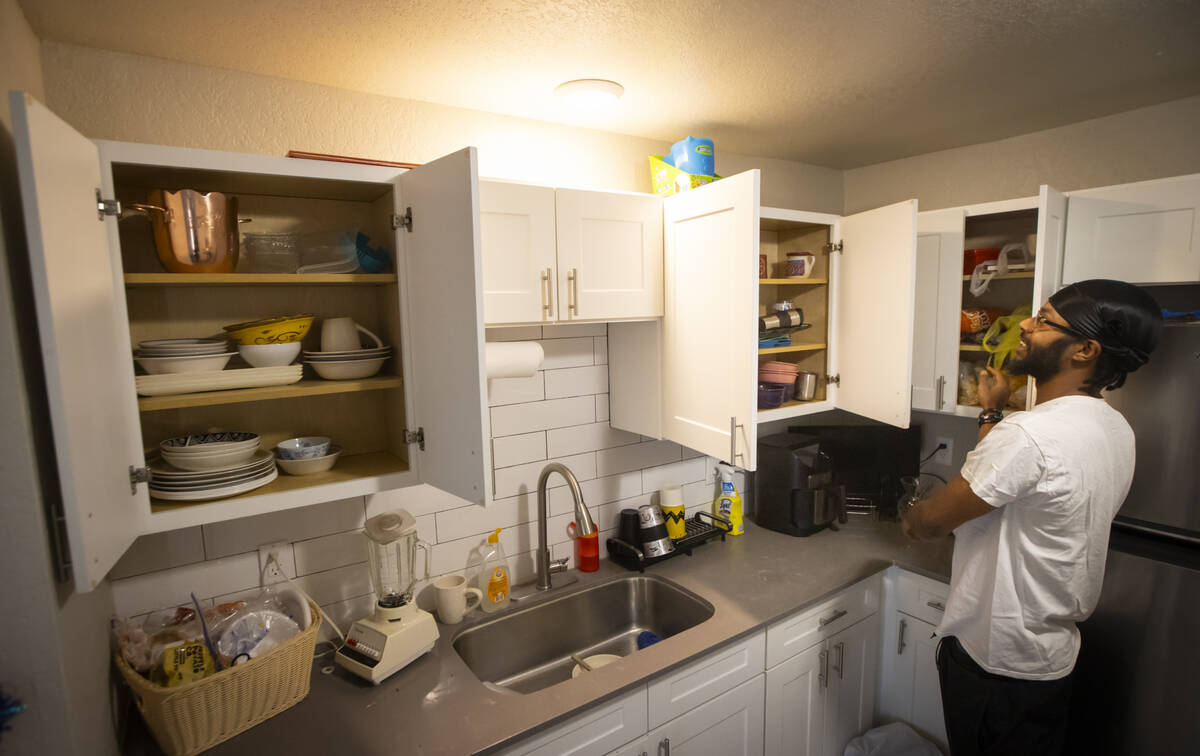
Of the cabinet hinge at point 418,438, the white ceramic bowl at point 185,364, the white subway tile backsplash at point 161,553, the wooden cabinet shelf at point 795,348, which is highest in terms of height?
the white ceramic bowl at point 185,364

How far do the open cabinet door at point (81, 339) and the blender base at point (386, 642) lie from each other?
24.2 inches

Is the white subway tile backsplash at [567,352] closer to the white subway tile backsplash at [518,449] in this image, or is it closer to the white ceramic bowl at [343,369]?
the white subway tile backsplash at [518,449]

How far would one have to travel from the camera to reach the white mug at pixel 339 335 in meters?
1.38

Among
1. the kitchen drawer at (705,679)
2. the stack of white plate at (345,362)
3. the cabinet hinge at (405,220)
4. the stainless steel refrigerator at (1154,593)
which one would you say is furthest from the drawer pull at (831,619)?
the cabinet hinge at (405,220)

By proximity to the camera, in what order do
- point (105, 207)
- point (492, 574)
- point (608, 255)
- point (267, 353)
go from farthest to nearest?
point (492, 574)
point (608, 255)
point (267, 353)
point (105, 207)

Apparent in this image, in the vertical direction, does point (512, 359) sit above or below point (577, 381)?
above

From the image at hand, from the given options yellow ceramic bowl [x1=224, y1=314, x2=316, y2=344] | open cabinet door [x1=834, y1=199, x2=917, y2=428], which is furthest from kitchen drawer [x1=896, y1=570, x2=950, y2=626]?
yellow ceramic bowl [x1=224, y1=314, x2=316, y2=344]

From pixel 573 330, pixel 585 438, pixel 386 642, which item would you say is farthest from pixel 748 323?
pixel 386 642

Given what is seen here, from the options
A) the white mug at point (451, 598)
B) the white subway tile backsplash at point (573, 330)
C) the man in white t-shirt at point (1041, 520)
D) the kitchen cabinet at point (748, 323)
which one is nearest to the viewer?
the man in white t-shirt at point (1041, 520)

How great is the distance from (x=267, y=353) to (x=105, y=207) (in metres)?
0.38

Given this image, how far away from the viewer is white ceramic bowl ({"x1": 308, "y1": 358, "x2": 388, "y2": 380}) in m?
1.36

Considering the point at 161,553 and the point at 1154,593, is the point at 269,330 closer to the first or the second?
the point at 161,553

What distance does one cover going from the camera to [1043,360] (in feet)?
4.86

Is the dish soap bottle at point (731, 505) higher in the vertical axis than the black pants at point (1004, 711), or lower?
higher
